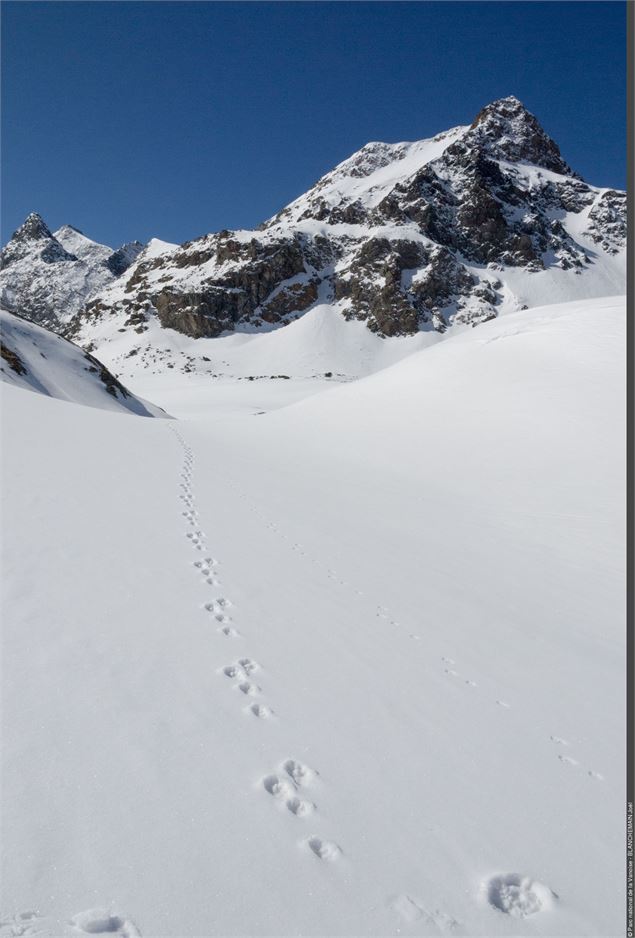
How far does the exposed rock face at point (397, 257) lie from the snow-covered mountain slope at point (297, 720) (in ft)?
373

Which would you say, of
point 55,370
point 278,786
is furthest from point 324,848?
point 55,370

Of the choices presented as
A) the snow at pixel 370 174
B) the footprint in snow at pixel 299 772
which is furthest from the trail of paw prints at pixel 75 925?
the snow at pixel 370 174

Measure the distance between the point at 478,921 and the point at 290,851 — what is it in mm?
932

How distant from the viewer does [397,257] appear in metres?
124

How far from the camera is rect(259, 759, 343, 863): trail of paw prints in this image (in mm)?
2494

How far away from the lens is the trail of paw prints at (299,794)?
98.2 inches

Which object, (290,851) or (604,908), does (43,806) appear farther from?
(604,908)

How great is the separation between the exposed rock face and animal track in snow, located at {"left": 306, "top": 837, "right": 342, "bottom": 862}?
118741 millimetres

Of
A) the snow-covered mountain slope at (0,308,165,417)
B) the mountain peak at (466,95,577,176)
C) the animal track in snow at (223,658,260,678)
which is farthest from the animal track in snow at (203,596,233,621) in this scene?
the mountain peak at (466,95,577,176)

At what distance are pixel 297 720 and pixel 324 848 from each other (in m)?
0.96

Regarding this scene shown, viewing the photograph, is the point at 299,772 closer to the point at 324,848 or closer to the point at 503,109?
the point at 324,848

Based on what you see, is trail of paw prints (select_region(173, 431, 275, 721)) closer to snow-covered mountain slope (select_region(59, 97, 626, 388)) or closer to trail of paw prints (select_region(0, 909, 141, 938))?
trail of paw prints (select_region(0, 909, 141, 938))

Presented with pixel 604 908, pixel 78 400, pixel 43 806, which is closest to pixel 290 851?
pixel 43 806

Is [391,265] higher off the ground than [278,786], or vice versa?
[391,265]
